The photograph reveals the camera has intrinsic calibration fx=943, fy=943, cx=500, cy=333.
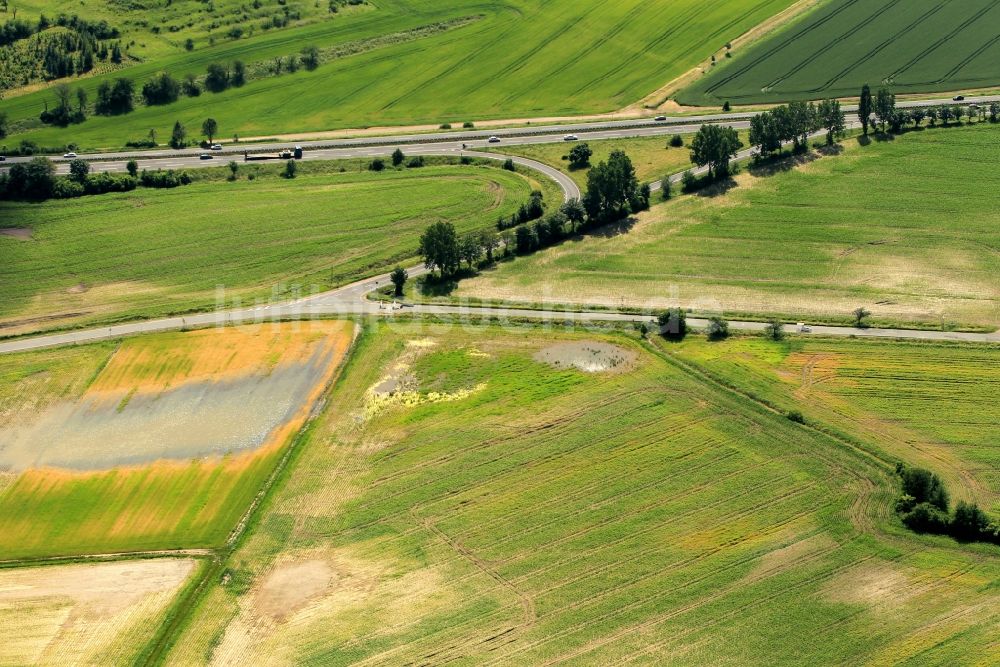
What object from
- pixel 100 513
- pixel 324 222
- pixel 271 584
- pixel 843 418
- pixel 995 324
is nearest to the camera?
pixel 271 584

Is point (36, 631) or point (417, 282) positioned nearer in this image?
point (36, 631)

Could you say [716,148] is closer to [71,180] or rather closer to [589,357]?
[589,357]

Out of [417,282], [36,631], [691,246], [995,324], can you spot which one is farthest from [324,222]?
[995,324]

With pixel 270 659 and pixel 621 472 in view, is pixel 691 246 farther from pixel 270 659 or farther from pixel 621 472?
pixel 270 659

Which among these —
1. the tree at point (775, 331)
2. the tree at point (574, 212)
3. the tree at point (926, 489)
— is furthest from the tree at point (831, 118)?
the tree at point (926, 489)

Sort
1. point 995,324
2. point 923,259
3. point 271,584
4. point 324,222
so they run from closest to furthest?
point 271,584 → point 995,324 → point 923,259 → point 324,222

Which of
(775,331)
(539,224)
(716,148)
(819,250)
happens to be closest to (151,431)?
(539,224)
